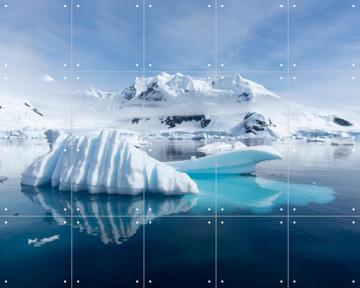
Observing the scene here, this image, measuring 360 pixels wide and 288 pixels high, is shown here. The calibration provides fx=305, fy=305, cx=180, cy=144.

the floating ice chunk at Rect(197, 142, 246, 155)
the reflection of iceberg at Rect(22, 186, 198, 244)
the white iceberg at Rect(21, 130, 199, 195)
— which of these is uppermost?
the floating ice chunk at Rect(197, 142, 246, 155)

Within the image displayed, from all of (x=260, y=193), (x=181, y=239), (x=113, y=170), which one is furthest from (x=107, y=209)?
(x=260, y=193)

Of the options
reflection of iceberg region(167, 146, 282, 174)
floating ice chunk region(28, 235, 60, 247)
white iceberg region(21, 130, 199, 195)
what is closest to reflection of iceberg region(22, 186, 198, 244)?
white iceberg region(21, 130, 199, 195)

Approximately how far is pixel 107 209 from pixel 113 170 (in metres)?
1.43

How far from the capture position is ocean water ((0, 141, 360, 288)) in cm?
541

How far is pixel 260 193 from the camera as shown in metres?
9.78

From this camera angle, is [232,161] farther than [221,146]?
No

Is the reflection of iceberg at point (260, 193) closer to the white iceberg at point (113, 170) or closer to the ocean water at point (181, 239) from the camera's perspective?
the ocean water at point (181, 239)

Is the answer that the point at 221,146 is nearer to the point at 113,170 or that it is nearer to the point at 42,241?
the point at 113,170

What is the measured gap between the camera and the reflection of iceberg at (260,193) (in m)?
8.73

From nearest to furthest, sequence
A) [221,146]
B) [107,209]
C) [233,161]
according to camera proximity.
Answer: [107,209], [233,161], [221,146]

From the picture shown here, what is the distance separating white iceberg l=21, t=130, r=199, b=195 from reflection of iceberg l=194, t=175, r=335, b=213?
1.20 meters

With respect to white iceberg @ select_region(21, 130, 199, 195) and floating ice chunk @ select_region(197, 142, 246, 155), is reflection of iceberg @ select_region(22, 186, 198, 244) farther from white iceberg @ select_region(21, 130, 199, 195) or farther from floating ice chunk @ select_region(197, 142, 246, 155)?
floating ice chunk @ select_region(197, 142, 246, 155)

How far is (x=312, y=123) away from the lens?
9.15 meters

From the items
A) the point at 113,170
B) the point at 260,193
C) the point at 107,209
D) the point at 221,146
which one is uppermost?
the point at 221,146
